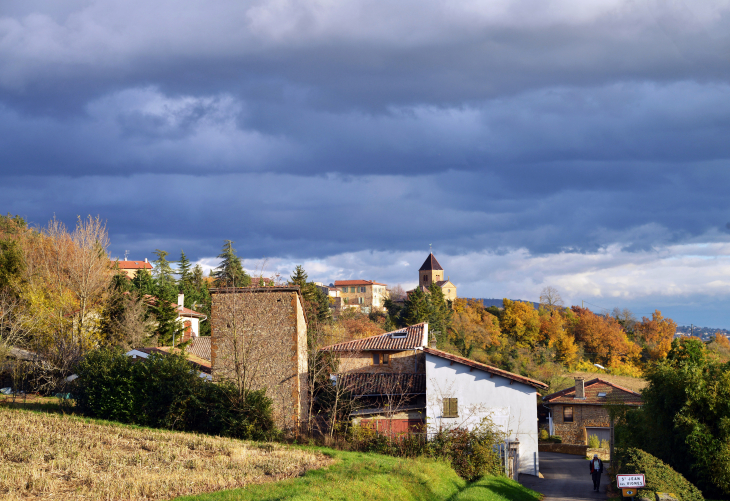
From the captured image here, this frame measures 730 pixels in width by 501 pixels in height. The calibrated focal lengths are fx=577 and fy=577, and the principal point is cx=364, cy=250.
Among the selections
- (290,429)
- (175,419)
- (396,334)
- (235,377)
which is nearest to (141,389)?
(175,419)

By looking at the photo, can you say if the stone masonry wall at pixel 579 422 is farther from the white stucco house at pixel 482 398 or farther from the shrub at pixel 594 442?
the white stucco house at pixel 482 398

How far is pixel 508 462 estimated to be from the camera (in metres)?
29.5

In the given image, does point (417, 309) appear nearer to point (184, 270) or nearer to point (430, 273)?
point (184, 270)

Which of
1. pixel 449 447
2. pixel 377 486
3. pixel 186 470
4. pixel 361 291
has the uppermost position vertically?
pixel 361 291

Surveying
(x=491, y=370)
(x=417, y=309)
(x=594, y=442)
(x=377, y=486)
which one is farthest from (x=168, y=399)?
(x=417, y=309)

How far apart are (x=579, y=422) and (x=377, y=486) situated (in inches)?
1708

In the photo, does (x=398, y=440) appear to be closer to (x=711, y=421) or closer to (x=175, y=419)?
(x=175, y=419)

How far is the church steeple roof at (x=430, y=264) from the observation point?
553 feet

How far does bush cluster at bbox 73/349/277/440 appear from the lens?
2628 cm

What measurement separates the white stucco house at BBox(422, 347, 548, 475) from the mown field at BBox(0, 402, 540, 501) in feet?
19.3

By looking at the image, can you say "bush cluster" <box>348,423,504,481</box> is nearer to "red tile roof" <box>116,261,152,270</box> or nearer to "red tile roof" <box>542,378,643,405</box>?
"red tile roof" <box>542,378,643,405</box>

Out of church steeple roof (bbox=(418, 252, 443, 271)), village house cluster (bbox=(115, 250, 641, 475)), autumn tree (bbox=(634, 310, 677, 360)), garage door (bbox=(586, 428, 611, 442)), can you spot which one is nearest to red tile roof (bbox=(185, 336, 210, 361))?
village house cluster (bbox=(115, 250, 641, 475))

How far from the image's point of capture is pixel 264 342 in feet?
93.9

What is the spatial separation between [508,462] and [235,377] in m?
14.5
